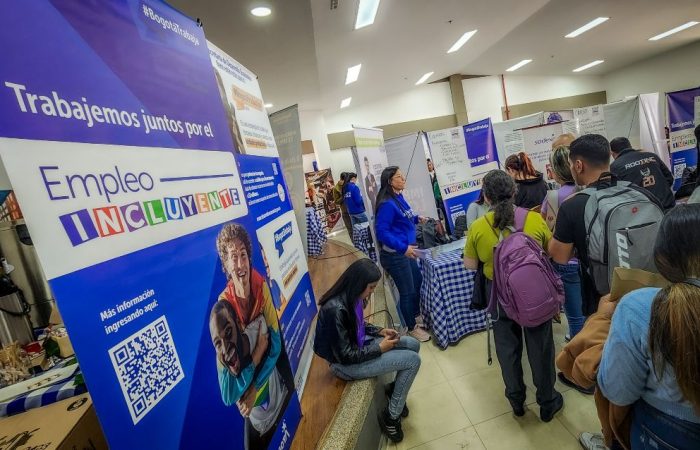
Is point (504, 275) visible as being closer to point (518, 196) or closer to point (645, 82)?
point (518, 196)

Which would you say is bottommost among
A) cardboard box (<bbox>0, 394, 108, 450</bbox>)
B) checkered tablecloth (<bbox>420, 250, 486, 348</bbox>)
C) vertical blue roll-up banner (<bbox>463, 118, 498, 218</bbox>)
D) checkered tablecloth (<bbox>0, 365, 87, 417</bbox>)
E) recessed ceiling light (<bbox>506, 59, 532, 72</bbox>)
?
checkered tablecloth (<bbox>420, 250, 486, 348</bbox>)

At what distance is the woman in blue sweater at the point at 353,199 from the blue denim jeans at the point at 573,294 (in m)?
3.94

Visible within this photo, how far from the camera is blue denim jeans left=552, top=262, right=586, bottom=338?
2.23 meters

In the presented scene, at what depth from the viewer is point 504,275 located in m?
1.72

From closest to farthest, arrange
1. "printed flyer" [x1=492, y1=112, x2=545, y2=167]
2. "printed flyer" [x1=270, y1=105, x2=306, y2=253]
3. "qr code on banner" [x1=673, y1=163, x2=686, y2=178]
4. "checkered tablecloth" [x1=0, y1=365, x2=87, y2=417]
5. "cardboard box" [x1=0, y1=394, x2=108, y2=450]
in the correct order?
"cardboard box" [x1=0, y1=394, x2=108, y2=450], "checkered tablecloth" [x1=0, y1=365, x2=87, y2=417], "printed flyer" [x1=270, y1=105, x2=306, y2=253], "printed flyer" [x1=492, y1=112, x2=545, y2=167], "qr code on banner" [x1=673, y1=163, x2=686, y2=178]

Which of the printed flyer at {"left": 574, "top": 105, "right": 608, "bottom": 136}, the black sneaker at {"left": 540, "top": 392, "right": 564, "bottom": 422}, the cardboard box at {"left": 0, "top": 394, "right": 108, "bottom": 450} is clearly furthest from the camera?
the printed flyer at {"left": 574, "top": 105, "right": 608, "bottom": 136}

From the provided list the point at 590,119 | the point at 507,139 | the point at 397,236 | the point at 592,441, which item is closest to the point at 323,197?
the point at 507,139

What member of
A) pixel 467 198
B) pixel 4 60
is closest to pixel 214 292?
pixel 4 60

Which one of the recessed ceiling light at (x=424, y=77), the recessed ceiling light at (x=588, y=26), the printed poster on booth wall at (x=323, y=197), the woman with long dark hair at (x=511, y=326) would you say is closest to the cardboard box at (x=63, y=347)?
the woman with long dark hair at (x=511, y=326)

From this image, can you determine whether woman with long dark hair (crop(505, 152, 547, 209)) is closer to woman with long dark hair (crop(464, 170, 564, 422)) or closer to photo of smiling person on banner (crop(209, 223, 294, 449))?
woman with long dark hair (crop(464, 170, 564, 422))

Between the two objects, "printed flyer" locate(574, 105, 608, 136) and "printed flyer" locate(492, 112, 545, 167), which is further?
"printed flyer" locate(574, 105, 608, 136)

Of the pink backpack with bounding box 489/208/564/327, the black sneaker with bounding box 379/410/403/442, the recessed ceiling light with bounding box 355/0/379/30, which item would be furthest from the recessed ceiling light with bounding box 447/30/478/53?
the black sneaker with bounding box 379/410/403/442

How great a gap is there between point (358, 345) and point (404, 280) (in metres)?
1.09

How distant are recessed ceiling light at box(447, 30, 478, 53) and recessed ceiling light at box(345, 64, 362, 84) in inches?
86.8
